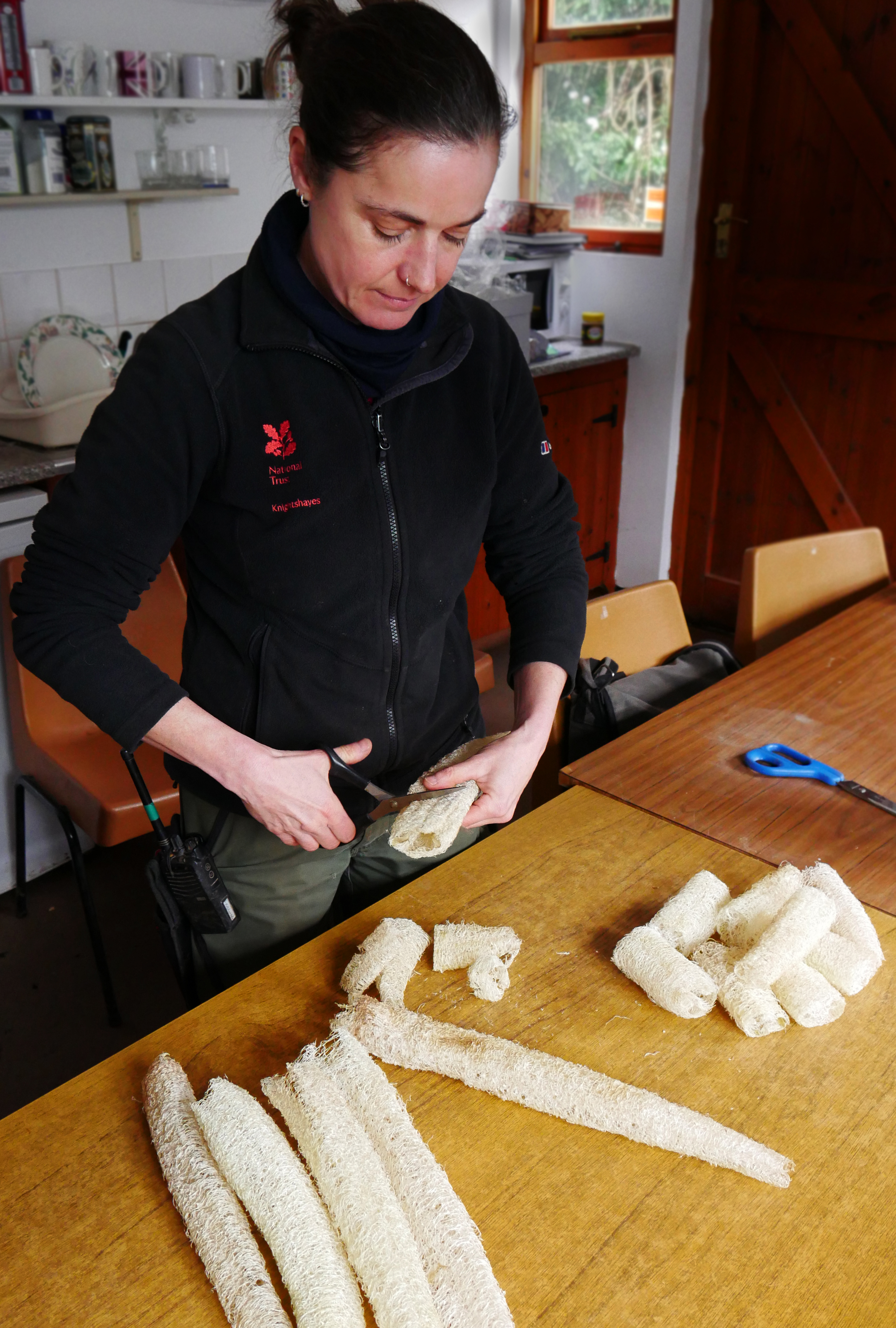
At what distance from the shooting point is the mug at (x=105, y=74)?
283cm

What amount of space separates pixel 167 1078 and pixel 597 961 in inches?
17.6

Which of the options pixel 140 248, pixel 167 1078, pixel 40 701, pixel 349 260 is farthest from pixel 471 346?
pixel 140 248

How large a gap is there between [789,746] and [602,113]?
3.40 metres

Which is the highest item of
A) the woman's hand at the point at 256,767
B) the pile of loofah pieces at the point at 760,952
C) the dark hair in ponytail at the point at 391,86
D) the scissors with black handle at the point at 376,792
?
the dark hair in ponytail at the point at 391,86

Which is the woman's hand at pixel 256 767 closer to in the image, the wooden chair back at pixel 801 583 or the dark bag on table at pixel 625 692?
the dark bag on table at pixel 625 692

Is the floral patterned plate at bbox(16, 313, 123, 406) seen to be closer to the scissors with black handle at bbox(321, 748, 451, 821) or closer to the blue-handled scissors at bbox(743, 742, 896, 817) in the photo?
the scissors with black handle at bbox(321, 748, 451, 821)

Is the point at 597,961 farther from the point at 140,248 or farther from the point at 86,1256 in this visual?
the point at 140,248

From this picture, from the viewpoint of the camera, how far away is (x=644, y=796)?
142 centimetres

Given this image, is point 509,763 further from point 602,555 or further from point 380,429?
point 602,555

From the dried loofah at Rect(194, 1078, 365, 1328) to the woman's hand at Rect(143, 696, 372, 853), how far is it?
284mm

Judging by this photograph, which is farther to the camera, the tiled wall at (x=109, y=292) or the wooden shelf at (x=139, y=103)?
the tiled wall at (x=109, y=292)

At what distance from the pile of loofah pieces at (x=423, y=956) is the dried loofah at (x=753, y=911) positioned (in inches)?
8.9

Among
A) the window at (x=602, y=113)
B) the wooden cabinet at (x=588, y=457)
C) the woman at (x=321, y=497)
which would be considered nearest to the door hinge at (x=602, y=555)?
the wooden cabinet at (x=588, y=457)

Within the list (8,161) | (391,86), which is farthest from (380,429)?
(8,161)
